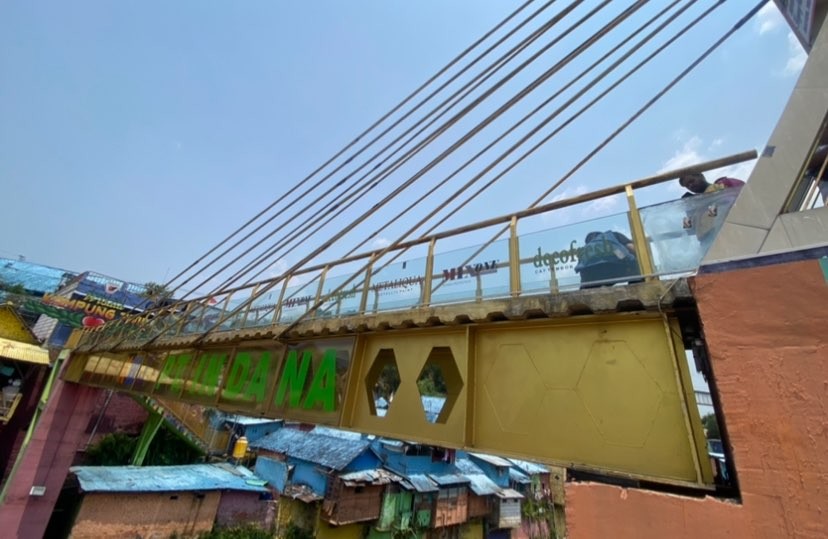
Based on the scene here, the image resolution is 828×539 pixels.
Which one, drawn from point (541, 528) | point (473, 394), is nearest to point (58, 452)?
point (473, 394)

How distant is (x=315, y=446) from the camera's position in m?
20.3

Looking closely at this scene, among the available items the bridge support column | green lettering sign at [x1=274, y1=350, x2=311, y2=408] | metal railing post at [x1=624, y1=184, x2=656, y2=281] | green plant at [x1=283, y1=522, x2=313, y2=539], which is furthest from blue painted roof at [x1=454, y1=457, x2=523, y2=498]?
metal railing post at [x1=624, y1=184, x2=656, y2=281]

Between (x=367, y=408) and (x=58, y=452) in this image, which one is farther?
(x=58, y=452)

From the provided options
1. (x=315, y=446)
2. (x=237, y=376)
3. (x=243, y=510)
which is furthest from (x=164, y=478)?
(x=237, y=376)

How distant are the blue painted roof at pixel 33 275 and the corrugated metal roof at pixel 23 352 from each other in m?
24.8

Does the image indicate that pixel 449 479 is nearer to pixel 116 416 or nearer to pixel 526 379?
pixel 116 416

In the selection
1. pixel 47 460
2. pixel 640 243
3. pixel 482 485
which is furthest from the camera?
pixel 482 485

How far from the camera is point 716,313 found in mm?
3008

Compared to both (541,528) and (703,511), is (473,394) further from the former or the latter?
(541,528)

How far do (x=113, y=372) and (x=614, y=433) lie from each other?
605 inches

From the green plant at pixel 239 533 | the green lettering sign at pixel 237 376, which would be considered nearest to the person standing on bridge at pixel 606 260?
the green lettering sign at pixel 237 376

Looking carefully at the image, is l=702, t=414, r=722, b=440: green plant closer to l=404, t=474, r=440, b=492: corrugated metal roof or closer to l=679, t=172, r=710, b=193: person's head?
l=679, t=172, r=710, b=193: person's head

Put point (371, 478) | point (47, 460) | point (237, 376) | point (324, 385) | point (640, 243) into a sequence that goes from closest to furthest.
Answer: point (640, 243) → point (324, 385) → point (237, 376) → point (47, 460) → point (371, 478)

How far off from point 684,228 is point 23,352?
24.5 meters
